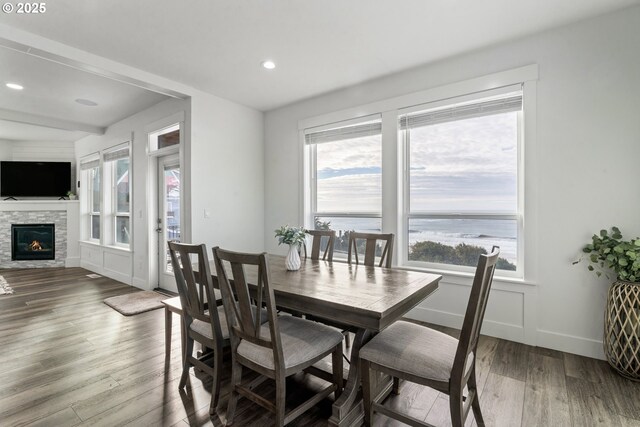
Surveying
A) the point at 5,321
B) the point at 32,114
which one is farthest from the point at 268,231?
the point at 32,114

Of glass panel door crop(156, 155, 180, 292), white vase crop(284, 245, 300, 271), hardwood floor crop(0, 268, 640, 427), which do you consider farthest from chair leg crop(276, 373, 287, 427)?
glass panel door crop(156, 155, 180, 292)

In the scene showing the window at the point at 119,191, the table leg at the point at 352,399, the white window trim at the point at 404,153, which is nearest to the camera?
the table leg at the point at 352,399

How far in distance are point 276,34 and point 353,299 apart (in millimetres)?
2344

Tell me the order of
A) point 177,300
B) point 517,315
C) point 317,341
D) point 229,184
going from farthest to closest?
1. point 229,184
2. point 517,315
3. point 177,300
4. point 317,341

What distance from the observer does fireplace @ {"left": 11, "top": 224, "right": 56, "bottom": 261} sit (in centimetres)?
649

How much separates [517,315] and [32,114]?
23.7 feet

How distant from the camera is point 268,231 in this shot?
4750mm

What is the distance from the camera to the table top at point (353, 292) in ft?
4.94

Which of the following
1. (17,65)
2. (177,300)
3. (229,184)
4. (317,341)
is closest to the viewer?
(317,341)

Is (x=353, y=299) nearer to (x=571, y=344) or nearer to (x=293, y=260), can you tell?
(x=293, y=260)

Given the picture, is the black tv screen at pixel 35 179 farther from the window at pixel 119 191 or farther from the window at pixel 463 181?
the window at pixel 463 181

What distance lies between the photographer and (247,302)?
5.20 feet

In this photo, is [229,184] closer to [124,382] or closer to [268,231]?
[268,231]

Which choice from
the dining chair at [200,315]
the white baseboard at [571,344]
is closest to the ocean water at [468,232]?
the white baseboard at [571,344]
